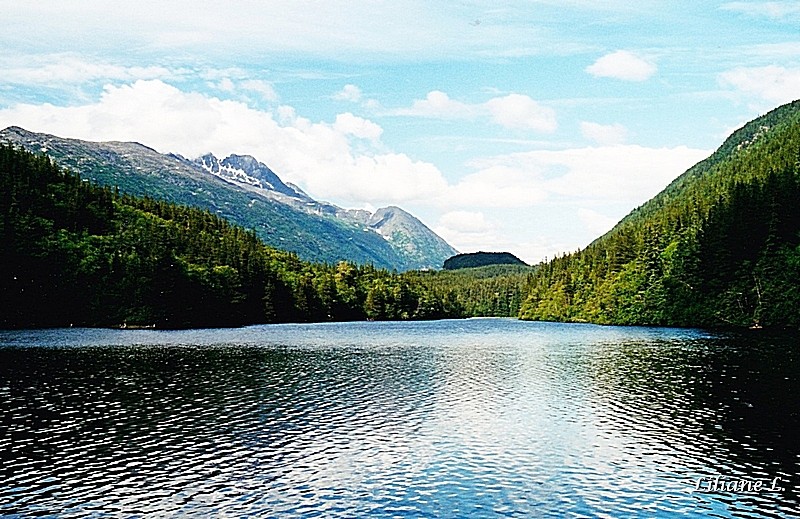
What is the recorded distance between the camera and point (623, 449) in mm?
47688

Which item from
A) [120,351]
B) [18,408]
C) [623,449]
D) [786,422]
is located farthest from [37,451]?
[120,351]

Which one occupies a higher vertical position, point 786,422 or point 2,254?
point 2,254

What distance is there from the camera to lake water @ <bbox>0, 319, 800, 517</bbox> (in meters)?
36.7

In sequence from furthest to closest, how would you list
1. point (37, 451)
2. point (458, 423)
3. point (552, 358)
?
point (552, 358) < point (458, 423) < point (37, 451)

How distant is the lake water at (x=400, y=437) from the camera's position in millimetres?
36719

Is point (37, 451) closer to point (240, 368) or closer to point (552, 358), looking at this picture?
point (240, 368)

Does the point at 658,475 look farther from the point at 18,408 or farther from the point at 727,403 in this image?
the point at 18,408

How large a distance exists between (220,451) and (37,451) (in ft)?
38.3

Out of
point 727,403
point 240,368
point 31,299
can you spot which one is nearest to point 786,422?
point 727,403

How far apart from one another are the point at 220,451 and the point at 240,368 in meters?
44.1

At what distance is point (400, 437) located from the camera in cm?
5147

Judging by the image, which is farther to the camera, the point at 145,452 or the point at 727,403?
the point at 727,403

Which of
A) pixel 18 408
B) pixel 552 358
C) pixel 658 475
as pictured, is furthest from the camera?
pixel 552 358

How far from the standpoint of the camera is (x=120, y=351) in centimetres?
11200
